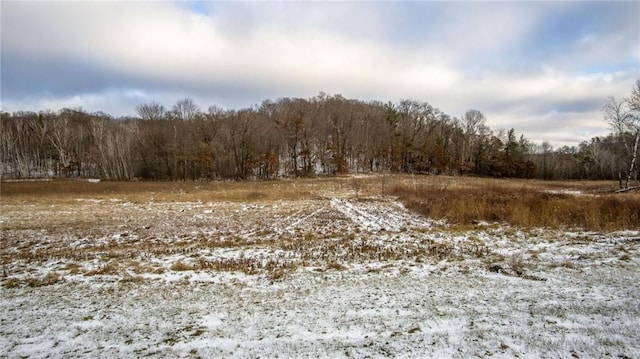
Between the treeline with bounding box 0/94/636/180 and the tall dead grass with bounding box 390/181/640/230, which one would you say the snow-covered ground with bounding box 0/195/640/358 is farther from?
the treeline with bounding box 0/94/636/180

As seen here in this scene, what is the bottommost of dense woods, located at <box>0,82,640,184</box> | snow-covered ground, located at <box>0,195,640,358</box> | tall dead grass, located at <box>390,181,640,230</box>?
snow-covered ground, located at <box>0,195,640,358</box>

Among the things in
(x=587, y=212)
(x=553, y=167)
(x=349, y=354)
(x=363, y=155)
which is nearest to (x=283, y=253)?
(x=349, y=354)

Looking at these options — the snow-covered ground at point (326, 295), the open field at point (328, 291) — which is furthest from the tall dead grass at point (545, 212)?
the snow-covered ground at point (326, 295)

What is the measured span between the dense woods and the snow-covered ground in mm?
47698

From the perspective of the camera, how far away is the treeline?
58.6 metres

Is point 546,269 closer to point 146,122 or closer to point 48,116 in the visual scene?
point 146,122

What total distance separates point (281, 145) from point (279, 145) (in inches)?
35.2

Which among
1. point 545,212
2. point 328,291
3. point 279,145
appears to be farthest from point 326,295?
point 279,145

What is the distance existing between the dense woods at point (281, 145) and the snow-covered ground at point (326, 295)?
1878 inches

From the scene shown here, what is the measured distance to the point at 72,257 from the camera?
9617 millimetres

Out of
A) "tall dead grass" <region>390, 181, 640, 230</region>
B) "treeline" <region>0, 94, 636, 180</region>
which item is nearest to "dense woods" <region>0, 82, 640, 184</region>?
"treeline" <region>0, 94, 636, 180</region>

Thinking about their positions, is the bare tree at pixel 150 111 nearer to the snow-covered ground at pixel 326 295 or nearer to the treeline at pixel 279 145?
the treeline at pixel 279 145

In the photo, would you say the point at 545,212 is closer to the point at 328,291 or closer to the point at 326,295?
Answer: the point at 328,291

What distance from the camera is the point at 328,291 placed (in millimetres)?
6754
